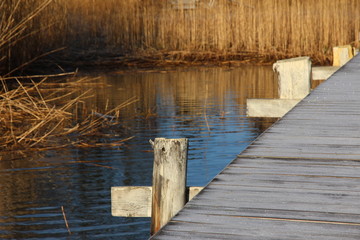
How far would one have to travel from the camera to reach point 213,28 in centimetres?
1595

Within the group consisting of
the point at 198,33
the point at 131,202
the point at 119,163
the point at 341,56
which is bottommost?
the point at 119,163

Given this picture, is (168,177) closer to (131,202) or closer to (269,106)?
(131,202)

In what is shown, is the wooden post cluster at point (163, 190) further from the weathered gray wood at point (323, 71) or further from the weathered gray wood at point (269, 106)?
the weathered gray wood at point (323, 71)

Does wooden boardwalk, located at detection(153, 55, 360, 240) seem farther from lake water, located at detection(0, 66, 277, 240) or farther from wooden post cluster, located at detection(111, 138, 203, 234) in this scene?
lake water, located at detection(0, 66, 277, 240)

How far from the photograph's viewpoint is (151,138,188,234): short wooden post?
319cm

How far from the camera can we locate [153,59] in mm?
15891

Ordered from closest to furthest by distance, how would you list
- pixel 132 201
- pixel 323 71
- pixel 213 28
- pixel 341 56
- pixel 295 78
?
pixel 132 201
pixel 295 78
pixel 323 71
pixel 341 56
pixel 213 28

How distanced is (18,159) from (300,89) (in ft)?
7.98

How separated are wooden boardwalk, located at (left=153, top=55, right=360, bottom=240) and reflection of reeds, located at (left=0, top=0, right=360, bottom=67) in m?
11.5

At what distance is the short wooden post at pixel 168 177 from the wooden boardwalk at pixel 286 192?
23 cm

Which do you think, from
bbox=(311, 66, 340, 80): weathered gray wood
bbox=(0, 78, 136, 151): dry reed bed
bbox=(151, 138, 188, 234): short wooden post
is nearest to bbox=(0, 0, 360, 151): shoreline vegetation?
bbox=(0, 78, 136, 151): dry reed bed

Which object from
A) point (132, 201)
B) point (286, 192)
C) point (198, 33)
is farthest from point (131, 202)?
point (198, 33)

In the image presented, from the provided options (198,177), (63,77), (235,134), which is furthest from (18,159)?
(63,77)

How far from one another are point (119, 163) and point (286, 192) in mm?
3664
